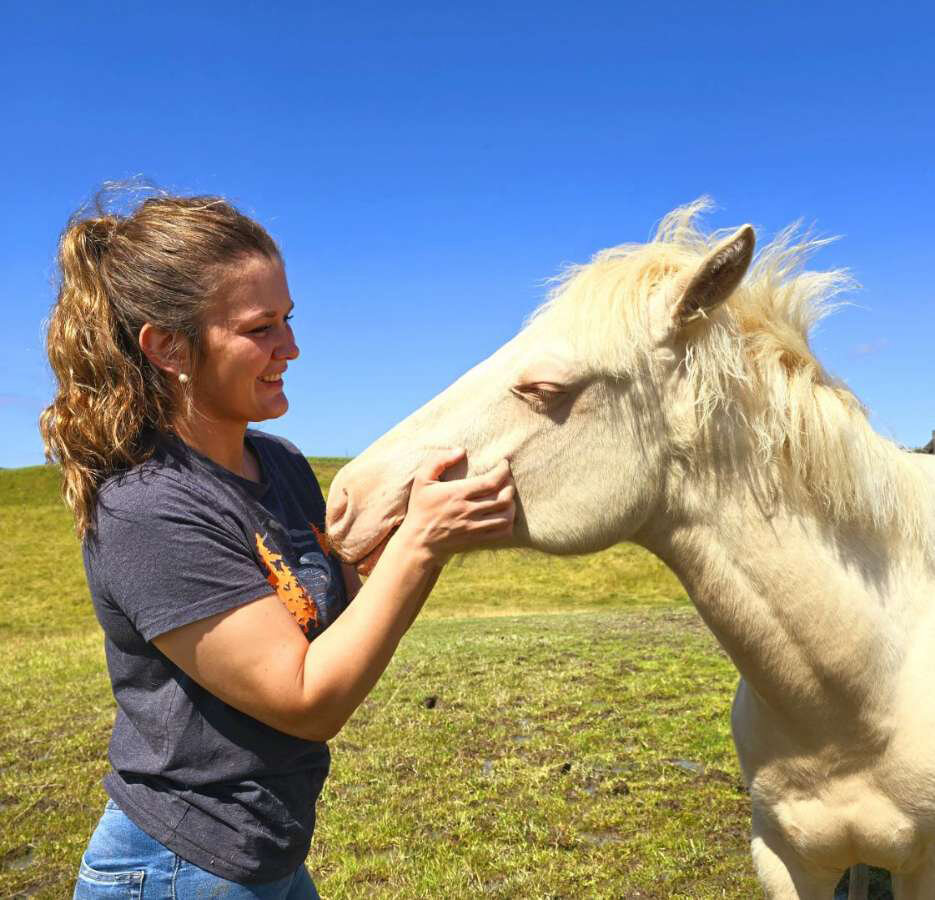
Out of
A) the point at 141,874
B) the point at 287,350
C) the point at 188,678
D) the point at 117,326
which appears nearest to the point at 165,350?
the point at 117,326

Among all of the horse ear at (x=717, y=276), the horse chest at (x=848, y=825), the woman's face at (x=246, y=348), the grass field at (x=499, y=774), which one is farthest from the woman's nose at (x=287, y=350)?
the horse chest at (x=848, y=825)

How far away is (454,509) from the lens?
193cm

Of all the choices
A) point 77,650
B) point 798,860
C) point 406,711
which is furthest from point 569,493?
point 77,650

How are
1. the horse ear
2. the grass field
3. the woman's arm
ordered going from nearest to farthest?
the woman's arm
the horse ear
the grass field

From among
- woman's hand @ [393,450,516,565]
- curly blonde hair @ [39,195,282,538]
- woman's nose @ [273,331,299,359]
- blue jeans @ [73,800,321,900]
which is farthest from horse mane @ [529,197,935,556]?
blue jeans @ [73,800,321,900]

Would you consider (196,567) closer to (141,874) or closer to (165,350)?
(165,350)

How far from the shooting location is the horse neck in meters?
2.24

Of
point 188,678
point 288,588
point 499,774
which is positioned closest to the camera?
point 188,678

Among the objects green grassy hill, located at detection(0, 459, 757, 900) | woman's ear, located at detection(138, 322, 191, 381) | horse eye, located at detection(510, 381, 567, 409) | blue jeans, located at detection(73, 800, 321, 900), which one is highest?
woman's ear, located at detection(138, 322, 191, 381)

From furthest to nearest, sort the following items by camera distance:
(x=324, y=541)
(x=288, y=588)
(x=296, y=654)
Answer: (x=324, y=541)
(x=288, y=588)
(x=296, y=654)

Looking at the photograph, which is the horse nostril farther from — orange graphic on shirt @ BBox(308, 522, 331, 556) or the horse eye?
the horse eye

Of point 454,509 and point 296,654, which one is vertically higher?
point 454,509

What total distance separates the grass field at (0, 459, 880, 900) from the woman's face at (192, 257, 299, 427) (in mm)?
871

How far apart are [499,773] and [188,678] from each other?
4.56 metres
